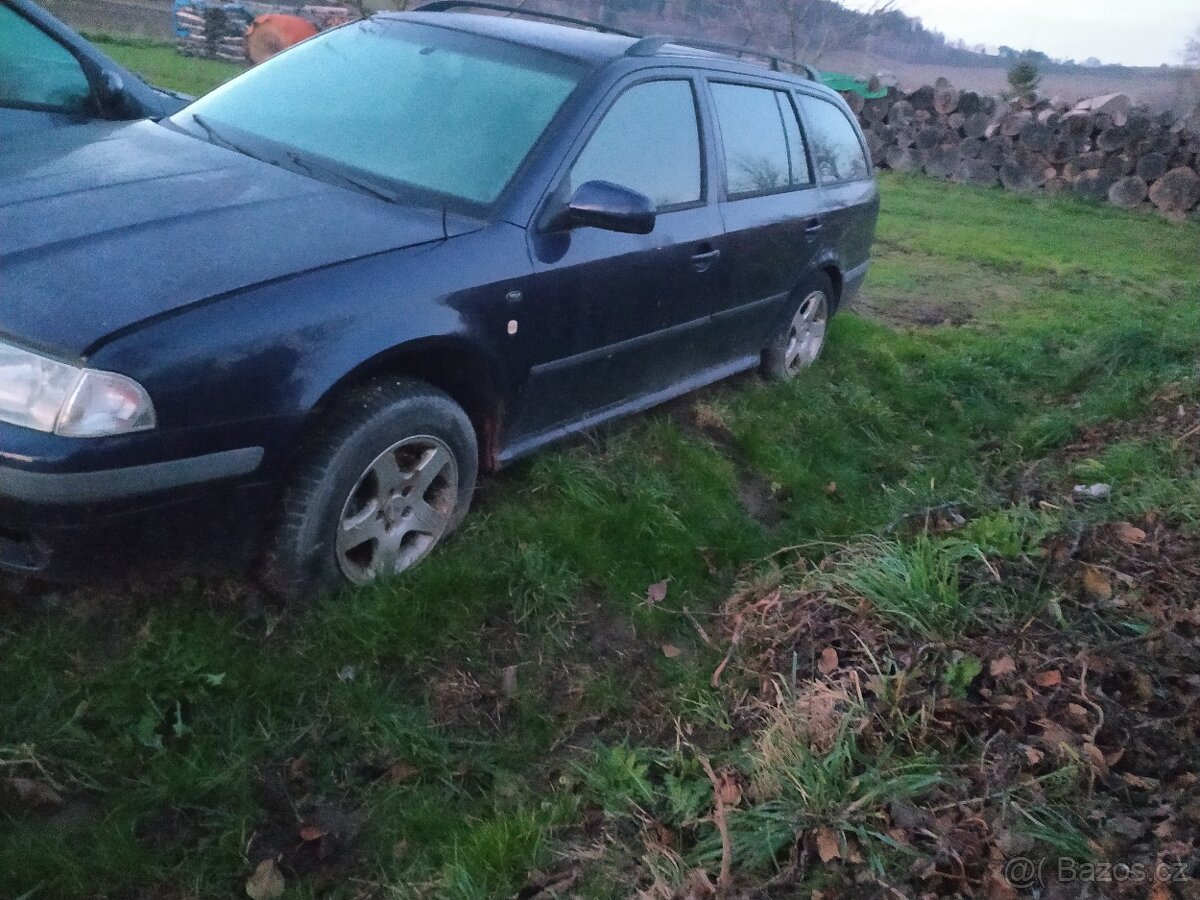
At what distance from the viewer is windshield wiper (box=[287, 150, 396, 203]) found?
314 cm

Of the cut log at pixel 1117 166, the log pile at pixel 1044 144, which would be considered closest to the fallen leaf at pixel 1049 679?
the log pile at pixel 1044 144

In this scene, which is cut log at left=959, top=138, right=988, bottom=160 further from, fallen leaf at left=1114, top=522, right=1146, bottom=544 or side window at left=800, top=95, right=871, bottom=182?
fallen leaf at left=1114, top=522, right=1146, bottom=544

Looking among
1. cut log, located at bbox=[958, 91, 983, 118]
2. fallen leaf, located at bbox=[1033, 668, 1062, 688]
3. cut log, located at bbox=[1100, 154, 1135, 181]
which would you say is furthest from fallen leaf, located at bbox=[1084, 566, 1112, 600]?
cut log, located at bbox=[958, 91, 983, 118]

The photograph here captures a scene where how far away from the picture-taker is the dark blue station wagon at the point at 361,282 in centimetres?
230

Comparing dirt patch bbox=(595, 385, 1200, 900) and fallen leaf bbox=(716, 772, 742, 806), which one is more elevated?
dirt patch bbox=(595, 385, 1200, 900)

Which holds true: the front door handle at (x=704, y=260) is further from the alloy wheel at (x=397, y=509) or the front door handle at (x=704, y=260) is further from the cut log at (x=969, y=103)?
the cut log at (x=969, y=103)

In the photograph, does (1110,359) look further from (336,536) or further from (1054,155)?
(1054,155)

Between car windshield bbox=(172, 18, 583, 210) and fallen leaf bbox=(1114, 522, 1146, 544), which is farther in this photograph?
fallen leaf bbox=(1114, 522, 1146, 544)

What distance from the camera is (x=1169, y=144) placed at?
45.7ft

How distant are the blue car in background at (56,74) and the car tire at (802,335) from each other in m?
3.18

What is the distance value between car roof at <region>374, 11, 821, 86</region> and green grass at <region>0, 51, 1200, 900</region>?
1.55 m

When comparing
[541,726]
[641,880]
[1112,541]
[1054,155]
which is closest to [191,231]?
[541,726]

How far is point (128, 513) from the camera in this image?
233 cm

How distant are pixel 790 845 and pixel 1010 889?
0.45 meters
